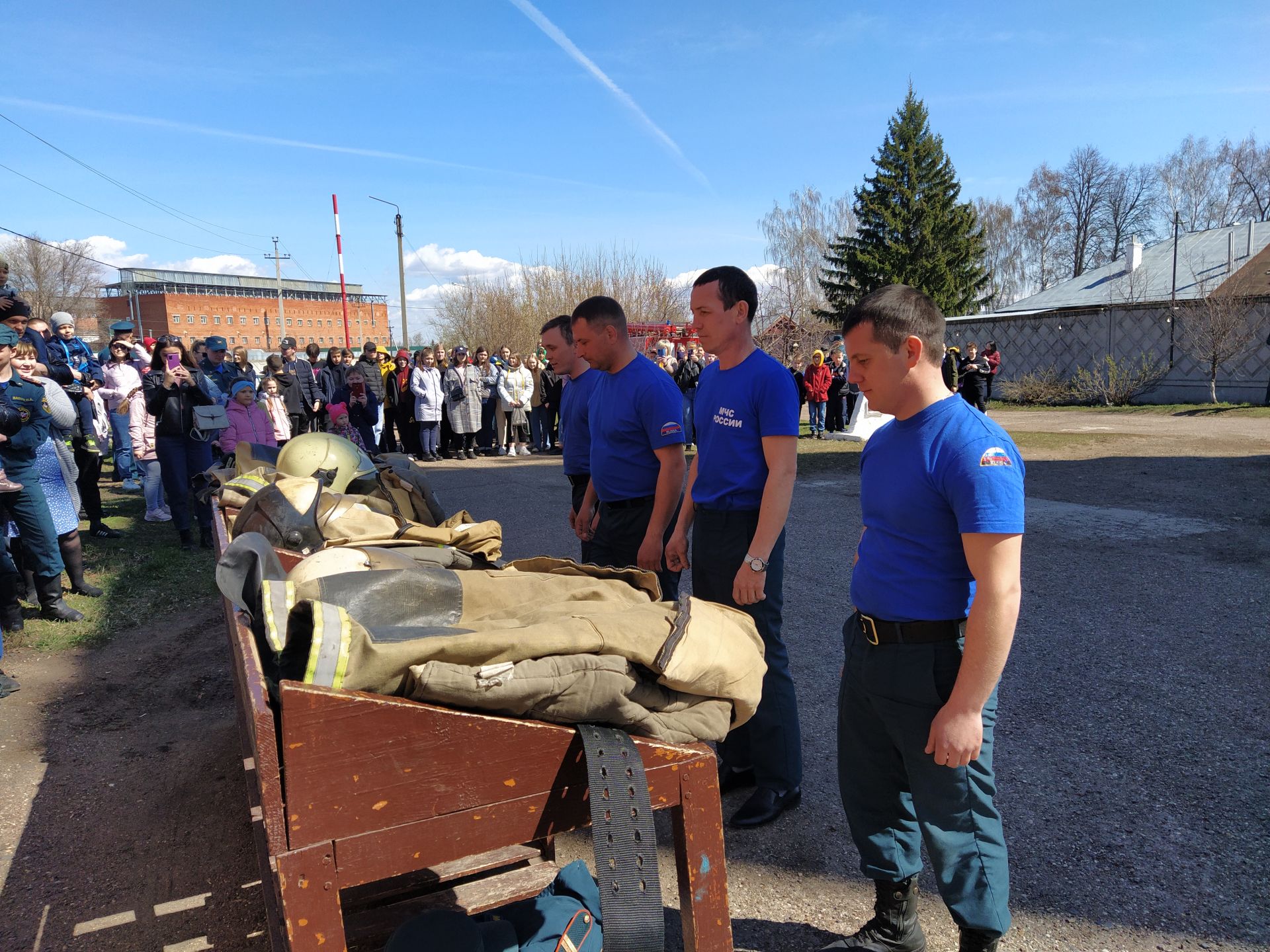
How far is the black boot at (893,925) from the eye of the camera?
7.96ft

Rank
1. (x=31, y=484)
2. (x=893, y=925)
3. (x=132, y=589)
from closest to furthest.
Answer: (x=893, y=925) → (x=31, y=484) → (x=132, y=589)

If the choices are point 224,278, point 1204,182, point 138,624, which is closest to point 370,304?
point 224,278

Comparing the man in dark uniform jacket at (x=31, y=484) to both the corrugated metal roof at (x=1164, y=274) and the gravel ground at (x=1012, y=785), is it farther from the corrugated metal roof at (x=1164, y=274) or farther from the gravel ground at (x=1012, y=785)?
the corrugated metal roof at (x=1164, y=274)

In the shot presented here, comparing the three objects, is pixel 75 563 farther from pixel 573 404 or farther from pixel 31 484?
pixel 573 404

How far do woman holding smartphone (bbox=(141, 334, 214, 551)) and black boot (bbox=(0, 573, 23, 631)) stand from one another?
7.85 feet

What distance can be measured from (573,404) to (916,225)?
37.3 meters

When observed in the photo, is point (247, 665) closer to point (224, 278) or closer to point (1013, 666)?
point (1013, 666)

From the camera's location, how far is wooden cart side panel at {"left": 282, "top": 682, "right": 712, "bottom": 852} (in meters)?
1.49

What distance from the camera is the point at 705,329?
3.35 meters

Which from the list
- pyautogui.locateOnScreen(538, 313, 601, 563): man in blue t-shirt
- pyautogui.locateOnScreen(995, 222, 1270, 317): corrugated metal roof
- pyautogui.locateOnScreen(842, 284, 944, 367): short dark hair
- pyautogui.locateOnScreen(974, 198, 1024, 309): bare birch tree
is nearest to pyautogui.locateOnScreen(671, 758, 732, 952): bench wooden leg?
pyautogui.locateOnScreen(842, 284, 944, 367): short dark hair

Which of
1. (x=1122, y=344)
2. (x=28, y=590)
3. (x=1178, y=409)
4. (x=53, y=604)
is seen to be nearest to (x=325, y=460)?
(x=53, y=604)

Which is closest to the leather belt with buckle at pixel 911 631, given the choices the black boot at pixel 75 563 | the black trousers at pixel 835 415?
the black boot at pixel 75 563

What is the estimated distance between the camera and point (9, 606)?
5.81 metres

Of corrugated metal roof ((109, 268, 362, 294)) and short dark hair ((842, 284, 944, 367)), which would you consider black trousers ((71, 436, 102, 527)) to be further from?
corrugated metal roof ((109, 268, 362, 294))
